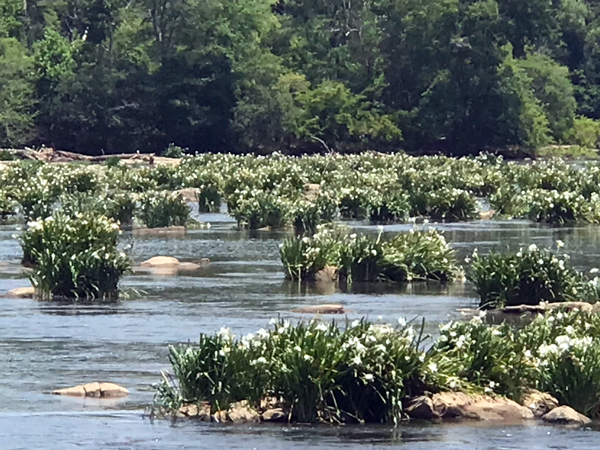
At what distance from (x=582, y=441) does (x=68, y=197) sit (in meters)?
28.6

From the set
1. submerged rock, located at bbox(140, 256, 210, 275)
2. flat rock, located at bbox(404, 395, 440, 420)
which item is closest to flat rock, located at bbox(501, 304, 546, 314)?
flat rock, located at bbox(404, 395, 440, 420)

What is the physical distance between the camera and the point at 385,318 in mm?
20312

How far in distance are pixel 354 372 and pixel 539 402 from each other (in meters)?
1.87

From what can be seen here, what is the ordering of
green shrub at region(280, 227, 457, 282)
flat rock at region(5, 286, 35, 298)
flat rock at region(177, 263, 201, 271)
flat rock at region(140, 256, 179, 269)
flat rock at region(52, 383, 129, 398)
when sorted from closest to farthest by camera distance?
flat rock at region(52, 383, 129, 398), flat rock at region(5, 286, 35, 298), green shrub at region(280, 227, 457, 282), flat rock at region(177, 263, 201, 271), flat rock at region(140, 256, 179, 269)

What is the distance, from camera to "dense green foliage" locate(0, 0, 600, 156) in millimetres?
86688

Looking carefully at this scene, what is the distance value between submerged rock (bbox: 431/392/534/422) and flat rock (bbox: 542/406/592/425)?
19 cm

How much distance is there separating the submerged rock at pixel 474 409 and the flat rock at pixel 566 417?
190mm

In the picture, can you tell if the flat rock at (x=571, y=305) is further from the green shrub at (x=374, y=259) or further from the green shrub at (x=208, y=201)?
the green shrub at (x=208, y=201)

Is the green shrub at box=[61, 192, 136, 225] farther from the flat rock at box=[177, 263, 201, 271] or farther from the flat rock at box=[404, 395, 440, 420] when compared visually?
the flat rock at box=[404, 395, 440, 420]

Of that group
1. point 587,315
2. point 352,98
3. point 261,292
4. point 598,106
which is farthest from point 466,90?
point 587,315

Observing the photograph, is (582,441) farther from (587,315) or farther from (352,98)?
(352,98)

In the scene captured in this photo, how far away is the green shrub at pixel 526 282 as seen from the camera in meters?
21.8

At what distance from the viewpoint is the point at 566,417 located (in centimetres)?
1347

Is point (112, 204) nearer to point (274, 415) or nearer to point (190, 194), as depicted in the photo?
point (190, 194)
